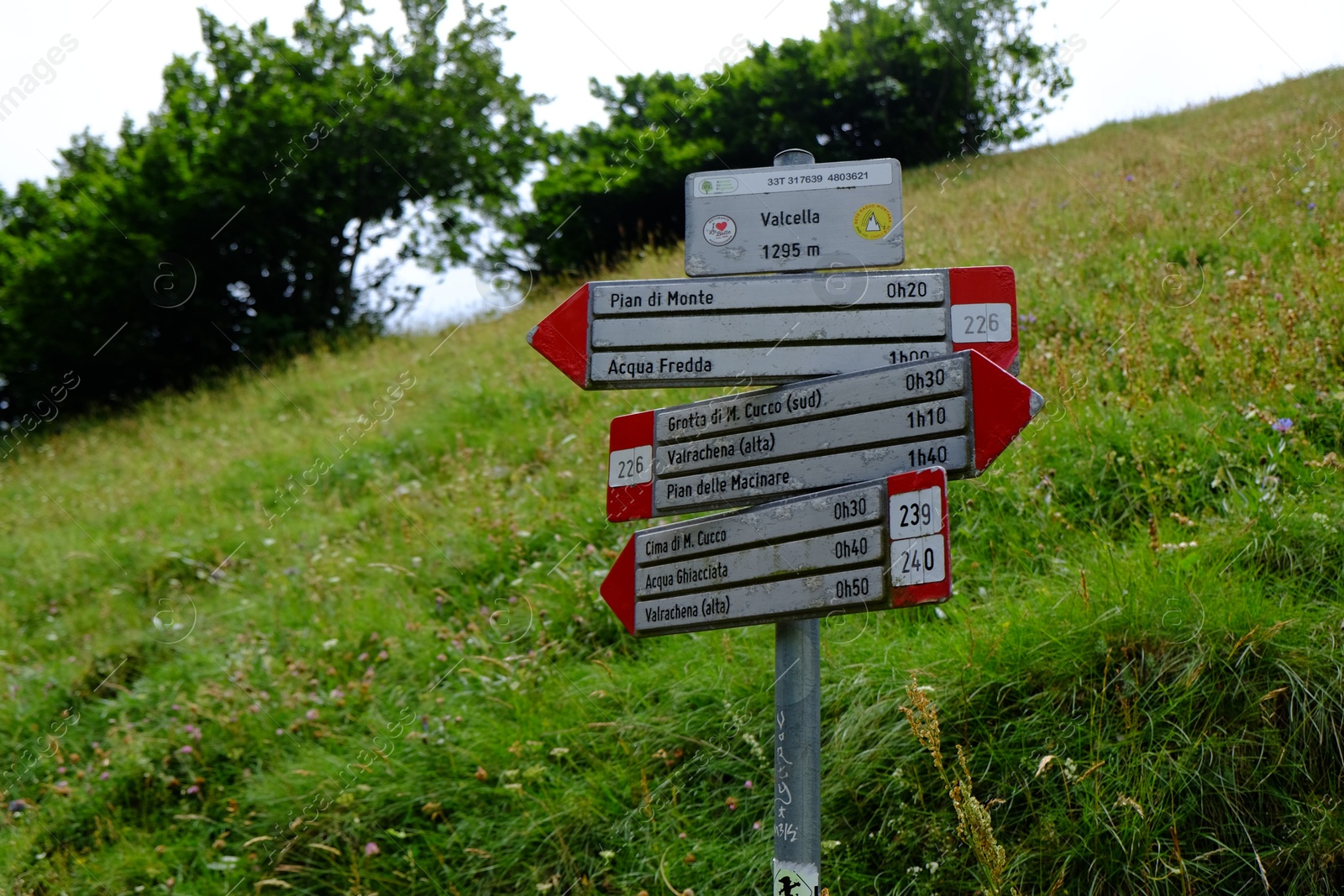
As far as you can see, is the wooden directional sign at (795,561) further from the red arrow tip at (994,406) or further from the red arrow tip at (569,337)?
the red arrow tip at (569,337)

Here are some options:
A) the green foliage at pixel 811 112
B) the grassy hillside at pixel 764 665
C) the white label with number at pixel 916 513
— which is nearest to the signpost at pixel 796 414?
the white label with number at pixel 916 513

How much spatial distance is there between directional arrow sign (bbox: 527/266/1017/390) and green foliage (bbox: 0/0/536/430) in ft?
45.2

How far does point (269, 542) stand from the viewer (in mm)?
6242

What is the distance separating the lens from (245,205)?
15438 mm

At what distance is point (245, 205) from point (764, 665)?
49.7ft

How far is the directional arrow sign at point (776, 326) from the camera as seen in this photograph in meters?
2.04

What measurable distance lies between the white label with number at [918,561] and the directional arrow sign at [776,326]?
18.2 inches

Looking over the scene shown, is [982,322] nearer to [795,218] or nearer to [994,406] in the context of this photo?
[994,406]

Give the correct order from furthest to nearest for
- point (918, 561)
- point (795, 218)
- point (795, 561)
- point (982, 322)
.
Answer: point (795, 218)
point (982, 322)
point (795, 561)
point (918, 561)

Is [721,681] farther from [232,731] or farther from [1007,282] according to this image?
[232,731]

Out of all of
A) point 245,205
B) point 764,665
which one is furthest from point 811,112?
point 764,665

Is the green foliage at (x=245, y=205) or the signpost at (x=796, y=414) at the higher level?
the green foliage at (x=245, y=205)

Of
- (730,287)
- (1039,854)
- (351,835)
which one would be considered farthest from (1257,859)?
(351,835)

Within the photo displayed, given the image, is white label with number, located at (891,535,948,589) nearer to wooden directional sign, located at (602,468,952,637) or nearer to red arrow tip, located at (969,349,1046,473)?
wooden directional sign, located at (602,468,952,637)
